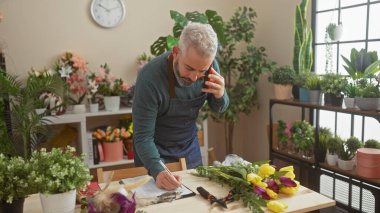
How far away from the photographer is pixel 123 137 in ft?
10.7

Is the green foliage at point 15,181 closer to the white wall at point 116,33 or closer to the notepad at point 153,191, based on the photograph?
the notepad at point 153,191

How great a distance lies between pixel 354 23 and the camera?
9.24ft

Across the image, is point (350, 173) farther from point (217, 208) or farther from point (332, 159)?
point (217, 208)

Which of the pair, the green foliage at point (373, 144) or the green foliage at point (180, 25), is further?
the green foliage at point (180, 25)

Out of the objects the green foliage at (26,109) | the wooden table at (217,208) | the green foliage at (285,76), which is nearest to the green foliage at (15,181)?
the wooden table at (217,208)

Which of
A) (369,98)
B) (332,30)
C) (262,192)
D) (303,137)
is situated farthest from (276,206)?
(332,30)

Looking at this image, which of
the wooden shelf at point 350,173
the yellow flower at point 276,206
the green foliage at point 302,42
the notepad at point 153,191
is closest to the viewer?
the yellow flower at point 276,206

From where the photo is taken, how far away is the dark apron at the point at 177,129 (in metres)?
1.73

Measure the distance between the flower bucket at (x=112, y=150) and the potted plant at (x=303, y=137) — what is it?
1.62 m

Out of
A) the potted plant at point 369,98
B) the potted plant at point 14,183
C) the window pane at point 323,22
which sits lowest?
the potted plant at point 14,183

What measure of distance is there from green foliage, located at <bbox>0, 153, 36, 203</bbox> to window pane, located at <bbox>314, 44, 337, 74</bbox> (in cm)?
257

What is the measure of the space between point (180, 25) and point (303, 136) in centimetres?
147

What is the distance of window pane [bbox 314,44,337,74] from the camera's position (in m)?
2.95

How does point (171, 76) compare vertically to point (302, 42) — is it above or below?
below
